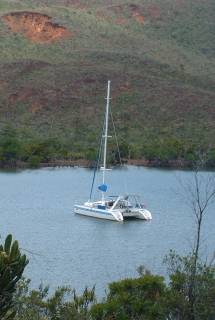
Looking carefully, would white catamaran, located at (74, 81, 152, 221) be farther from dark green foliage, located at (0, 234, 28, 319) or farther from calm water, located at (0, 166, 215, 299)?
dark green foliage, located at (0, 234, 28, 319)

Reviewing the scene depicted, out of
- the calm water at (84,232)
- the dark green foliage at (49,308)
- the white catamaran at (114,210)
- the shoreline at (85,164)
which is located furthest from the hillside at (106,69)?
the dark green foliage at (49,308)

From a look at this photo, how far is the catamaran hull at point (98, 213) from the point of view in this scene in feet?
114

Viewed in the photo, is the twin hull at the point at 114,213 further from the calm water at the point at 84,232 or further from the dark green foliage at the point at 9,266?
the dark green foliage at the point at 9,266

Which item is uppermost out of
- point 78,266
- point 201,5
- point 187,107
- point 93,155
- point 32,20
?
point 201,5

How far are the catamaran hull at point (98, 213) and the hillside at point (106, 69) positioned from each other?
33.0 metres

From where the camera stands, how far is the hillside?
7638 cm

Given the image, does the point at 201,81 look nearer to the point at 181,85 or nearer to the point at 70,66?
the point at 181,85

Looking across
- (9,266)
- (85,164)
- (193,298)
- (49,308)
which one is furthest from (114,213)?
(85,164)

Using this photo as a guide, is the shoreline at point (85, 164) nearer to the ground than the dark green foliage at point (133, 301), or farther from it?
farther from it

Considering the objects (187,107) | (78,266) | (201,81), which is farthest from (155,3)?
(78,266)

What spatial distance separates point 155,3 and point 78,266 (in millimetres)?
94452

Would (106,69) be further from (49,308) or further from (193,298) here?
(193,298)

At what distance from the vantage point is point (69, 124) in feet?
252

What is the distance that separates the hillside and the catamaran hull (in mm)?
32974
